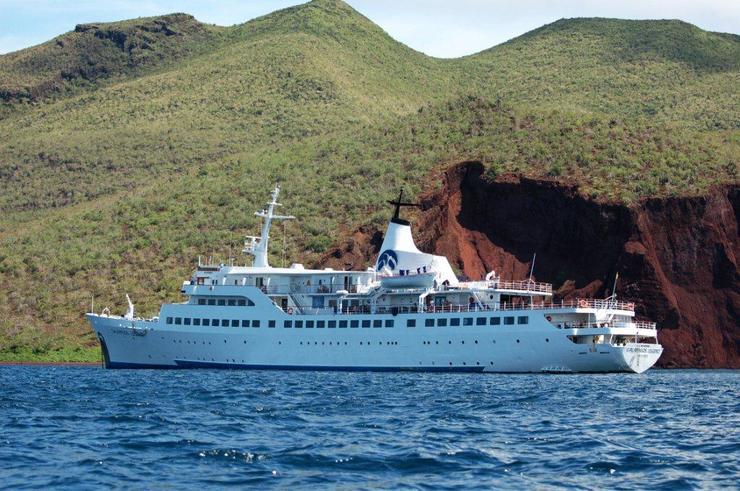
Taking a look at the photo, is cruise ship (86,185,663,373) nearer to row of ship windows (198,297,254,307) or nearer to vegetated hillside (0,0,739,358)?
row of ship windows (198,297,254,307)

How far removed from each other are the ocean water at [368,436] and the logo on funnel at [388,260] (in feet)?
55.8

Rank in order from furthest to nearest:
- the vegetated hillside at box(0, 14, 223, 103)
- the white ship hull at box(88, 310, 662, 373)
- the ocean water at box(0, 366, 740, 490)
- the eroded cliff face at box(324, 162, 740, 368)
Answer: the vegetated hillside at box(0, 14, 223, 103) < the eroded cliff face at box(324, 162, 740, 368) < the white ship hull at box(88, 310, 662, 373) < the ocean water at box(0, 366, 740, 490)

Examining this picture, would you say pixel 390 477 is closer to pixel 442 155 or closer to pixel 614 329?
pixel 614 329

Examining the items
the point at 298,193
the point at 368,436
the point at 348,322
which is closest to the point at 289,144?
the point at 298,193

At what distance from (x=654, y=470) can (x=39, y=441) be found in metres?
14.0

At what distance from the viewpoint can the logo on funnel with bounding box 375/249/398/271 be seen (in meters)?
62.1

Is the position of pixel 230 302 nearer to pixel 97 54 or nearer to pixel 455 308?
pixel 455 308

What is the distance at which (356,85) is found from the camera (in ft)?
491

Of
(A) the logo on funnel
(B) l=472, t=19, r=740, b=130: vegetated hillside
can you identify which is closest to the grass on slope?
(A) the logo on funnel

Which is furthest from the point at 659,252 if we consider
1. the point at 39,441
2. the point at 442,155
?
the point at 39,441

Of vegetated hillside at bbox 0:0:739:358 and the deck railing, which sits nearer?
the deck railing

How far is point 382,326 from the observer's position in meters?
59.2

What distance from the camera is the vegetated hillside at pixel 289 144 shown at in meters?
83.5

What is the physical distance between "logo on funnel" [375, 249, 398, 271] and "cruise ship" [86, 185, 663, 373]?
81 millimetres
